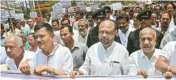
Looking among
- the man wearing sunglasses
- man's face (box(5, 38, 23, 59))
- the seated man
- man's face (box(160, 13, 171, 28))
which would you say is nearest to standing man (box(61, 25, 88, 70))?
the man wearing sunglasses

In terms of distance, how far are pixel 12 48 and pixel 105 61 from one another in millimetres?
1136

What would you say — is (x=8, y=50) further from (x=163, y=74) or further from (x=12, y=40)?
(x=163, y=74)

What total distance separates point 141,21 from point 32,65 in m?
2.21

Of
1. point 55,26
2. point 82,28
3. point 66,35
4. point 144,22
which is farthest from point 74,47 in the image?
point 55,26

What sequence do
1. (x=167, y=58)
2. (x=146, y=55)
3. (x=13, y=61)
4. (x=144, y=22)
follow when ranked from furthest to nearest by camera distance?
(x=144, y=22) → (x=13, y=61) → (x=146, y=55) → (x=167, y=58)

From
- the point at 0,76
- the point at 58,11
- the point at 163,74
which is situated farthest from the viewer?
the point at 58,11

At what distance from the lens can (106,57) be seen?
4.54 meters

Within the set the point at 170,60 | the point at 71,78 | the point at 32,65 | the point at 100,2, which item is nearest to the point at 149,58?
the point at 170,60

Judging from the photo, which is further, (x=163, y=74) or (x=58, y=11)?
(x=58, y=11)

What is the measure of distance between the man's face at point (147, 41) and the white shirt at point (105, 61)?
322 millimetres

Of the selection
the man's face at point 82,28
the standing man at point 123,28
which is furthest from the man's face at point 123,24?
the man's face at point 82,28

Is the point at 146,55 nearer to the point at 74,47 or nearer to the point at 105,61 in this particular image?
the point at 105,61

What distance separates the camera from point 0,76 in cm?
438

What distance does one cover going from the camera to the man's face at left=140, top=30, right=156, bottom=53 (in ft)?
14.2
